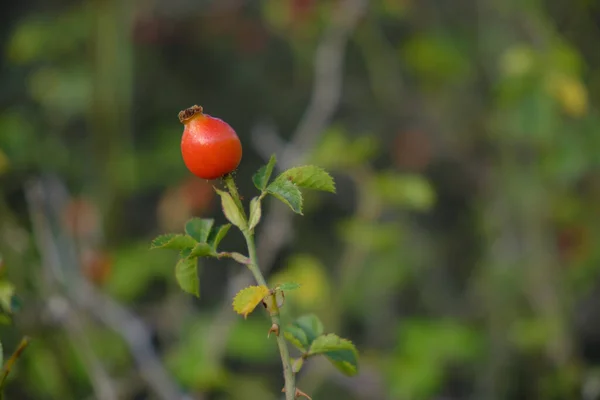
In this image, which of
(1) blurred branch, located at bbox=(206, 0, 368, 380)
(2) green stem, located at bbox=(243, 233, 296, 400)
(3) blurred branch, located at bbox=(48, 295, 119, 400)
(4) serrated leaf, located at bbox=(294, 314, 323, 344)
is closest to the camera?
(2) green stem, located at bbox=(243, 233, 296, 400)

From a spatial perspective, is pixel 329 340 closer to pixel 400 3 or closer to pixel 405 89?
pixel 400 3

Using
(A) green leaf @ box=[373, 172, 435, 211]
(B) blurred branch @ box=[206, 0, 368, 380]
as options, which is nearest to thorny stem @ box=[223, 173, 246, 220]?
(B) blurred branch @ box=[206, 0, 368, 380]

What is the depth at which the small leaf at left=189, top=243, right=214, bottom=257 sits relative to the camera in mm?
577

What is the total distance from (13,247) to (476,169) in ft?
6.60

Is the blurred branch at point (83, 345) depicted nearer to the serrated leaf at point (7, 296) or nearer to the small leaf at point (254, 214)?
the serrated leaf at point (7, 296)

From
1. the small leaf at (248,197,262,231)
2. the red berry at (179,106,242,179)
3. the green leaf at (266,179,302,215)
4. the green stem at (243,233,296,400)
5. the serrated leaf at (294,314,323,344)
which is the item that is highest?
the red berry at (179,106,242,179)

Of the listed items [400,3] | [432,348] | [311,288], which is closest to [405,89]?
[400,3]

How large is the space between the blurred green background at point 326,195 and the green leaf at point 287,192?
0.94ft

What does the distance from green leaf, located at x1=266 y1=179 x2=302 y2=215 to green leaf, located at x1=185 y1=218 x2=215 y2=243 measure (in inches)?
2.5

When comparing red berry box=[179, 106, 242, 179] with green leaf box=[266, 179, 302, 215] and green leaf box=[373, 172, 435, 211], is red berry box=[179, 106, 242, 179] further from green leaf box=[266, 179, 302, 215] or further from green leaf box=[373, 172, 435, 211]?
green leaf box=[373, 172, 435, 211]

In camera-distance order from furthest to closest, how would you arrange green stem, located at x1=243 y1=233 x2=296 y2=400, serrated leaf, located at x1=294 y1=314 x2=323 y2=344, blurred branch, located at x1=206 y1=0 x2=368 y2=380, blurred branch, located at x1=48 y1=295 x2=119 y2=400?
1. blurred branch, located at x1=206 y1=0 x2=368 y2=380
2. blurred branch, located at x1=48 y1=295 x2=119 y2=400
3. serrated leaf, located at x1=294 y1=314 x2=323 y2=344
4. green stem, located at x1=243 y1=233 x2=296 y2=400

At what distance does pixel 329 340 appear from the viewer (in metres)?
0.64

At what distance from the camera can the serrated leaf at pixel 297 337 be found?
655 mm

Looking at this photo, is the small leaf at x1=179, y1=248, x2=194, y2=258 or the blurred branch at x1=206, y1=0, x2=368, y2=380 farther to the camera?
the blurred branch at x1=206, y1=0, x2=368, y2=380
